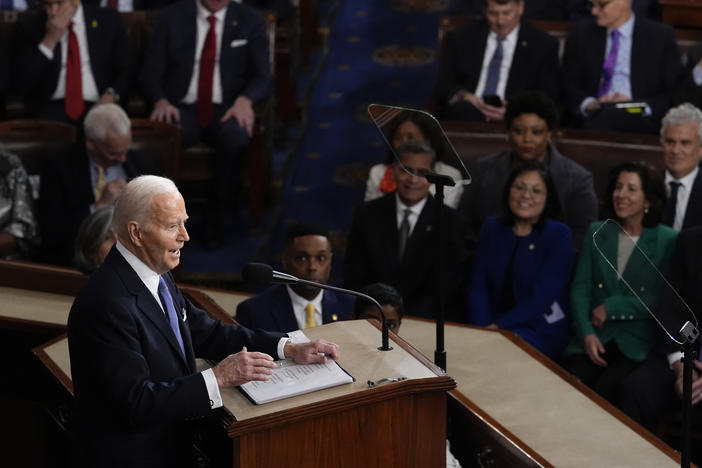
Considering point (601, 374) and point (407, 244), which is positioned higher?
point (407, 244)

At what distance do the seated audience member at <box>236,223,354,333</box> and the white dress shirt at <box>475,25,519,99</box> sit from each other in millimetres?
2025

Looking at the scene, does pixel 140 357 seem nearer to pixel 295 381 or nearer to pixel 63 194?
pixel 295 381

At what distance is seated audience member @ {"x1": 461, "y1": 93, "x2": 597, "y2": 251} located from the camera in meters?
4.40

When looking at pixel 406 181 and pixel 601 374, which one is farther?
pixel 406 181

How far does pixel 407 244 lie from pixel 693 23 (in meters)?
2.48

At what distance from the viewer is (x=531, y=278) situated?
4.01 metres

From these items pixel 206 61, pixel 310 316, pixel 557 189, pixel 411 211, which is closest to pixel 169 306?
pixel 310 316

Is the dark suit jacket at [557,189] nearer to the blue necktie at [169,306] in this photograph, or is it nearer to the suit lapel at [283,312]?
the suit lapel at [283,312]

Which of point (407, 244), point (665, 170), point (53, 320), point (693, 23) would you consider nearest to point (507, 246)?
point (407, 244)

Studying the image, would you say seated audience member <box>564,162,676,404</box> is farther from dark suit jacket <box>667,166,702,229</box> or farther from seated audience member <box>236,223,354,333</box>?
seated audience member <box>236,223,354,333</box>

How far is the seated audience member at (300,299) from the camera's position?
3328 mm

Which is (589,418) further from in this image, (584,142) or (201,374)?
(584,142)

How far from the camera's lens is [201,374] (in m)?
2.14

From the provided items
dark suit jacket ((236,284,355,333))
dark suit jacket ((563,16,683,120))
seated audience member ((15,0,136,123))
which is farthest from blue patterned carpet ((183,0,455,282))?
dark suit jacket ((236,284,355,333))
